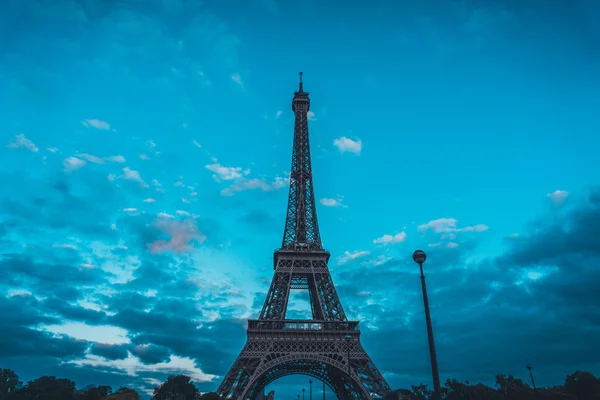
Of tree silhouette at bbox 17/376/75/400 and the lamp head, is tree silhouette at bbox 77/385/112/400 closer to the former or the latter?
tree silhouette at bbox 17/376/75/400

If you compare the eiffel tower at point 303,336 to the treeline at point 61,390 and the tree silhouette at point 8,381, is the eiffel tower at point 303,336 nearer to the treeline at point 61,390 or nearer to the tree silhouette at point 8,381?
the treeline at point 61,390

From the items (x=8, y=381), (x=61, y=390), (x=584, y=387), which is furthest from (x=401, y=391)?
(x=8, y=381)

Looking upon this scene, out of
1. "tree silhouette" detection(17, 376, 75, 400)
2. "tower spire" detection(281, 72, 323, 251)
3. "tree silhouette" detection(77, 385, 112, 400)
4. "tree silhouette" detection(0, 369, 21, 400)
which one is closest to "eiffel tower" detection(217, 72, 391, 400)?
"tower spire" detection(281, 72, 323, 251)

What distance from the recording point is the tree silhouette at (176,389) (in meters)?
56.0

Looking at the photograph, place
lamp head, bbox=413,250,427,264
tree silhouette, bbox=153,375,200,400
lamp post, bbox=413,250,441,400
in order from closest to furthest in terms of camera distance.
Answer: lamp post, bbox=413,250,441,400
lamp head, bbox=413,250,427,264
tree silhouette, bbox=153,375,200,400

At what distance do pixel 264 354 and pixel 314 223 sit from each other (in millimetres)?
20922

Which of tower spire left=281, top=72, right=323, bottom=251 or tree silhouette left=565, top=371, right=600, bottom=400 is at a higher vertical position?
tower spire left=281, top=72, right=323, bottom=251

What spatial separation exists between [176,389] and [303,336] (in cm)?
2225

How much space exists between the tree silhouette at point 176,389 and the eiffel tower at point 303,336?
9.26m

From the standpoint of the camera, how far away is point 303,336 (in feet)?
161

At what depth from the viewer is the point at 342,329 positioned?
163 feet

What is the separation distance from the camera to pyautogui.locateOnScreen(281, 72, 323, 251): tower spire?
2313 inches

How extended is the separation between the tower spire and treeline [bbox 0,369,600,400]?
2345cm

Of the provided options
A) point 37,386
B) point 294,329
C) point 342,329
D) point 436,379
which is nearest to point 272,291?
point 294,329
